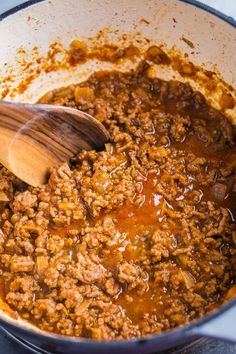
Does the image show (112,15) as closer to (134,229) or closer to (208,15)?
(208,15)

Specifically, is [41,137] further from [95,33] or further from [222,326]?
[222,326]

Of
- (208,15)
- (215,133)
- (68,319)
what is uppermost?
(208,15)

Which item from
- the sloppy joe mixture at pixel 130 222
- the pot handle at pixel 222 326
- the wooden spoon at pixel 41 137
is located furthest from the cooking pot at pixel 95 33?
the pot handle at pixel 222 326

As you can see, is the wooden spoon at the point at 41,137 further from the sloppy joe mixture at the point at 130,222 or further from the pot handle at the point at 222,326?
the pot handle at the point at 222,326

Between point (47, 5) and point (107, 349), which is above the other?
point (47, 5)

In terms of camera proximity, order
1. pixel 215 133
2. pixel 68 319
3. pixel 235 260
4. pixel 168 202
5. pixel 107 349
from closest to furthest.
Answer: pixel 107 349, pixel 68 319, pixel 235 260, pixel 168 202, pixel 215 133

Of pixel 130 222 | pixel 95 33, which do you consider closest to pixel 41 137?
pixel 130 222

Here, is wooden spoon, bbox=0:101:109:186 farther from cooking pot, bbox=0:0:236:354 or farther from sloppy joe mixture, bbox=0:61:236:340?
cooking pot, bbox=0:0:236:354

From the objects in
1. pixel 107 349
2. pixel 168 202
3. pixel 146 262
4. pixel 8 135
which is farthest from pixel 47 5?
pixel 107 349
